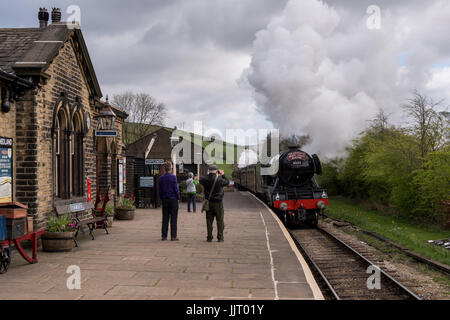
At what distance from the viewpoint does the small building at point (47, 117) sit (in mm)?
8398

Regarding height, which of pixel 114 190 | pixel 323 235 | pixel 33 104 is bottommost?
pixel 323 235

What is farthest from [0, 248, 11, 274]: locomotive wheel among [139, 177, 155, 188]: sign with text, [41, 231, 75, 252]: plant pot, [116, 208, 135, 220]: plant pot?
[139, 177, 155, 188]: sign with text

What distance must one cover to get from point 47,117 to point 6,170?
1.55 m

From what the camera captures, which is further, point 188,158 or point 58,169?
point 188,158

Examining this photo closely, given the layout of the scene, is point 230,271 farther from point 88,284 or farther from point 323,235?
point 323,235

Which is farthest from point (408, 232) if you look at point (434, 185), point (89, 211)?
point (89, 211)

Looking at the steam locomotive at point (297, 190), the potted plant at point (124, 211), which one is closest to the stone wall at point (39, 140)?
the potted plant at point (124, 211)

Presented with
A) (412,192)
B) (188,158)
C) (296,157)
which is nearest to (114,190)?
(296,157)

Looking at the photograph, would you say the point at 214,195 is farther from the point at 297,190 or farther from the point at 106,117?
the point at 297,190

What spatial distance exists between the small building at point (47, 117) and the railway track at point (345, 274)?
558 centimetres

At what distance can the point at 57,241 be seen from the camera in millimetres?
8156

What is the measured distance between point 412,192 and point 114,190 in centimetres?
1185

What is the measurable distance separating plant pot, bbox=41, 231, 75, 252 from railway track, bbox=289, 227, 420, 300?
180 inches

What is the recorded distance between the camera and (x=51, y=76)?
927 cm
